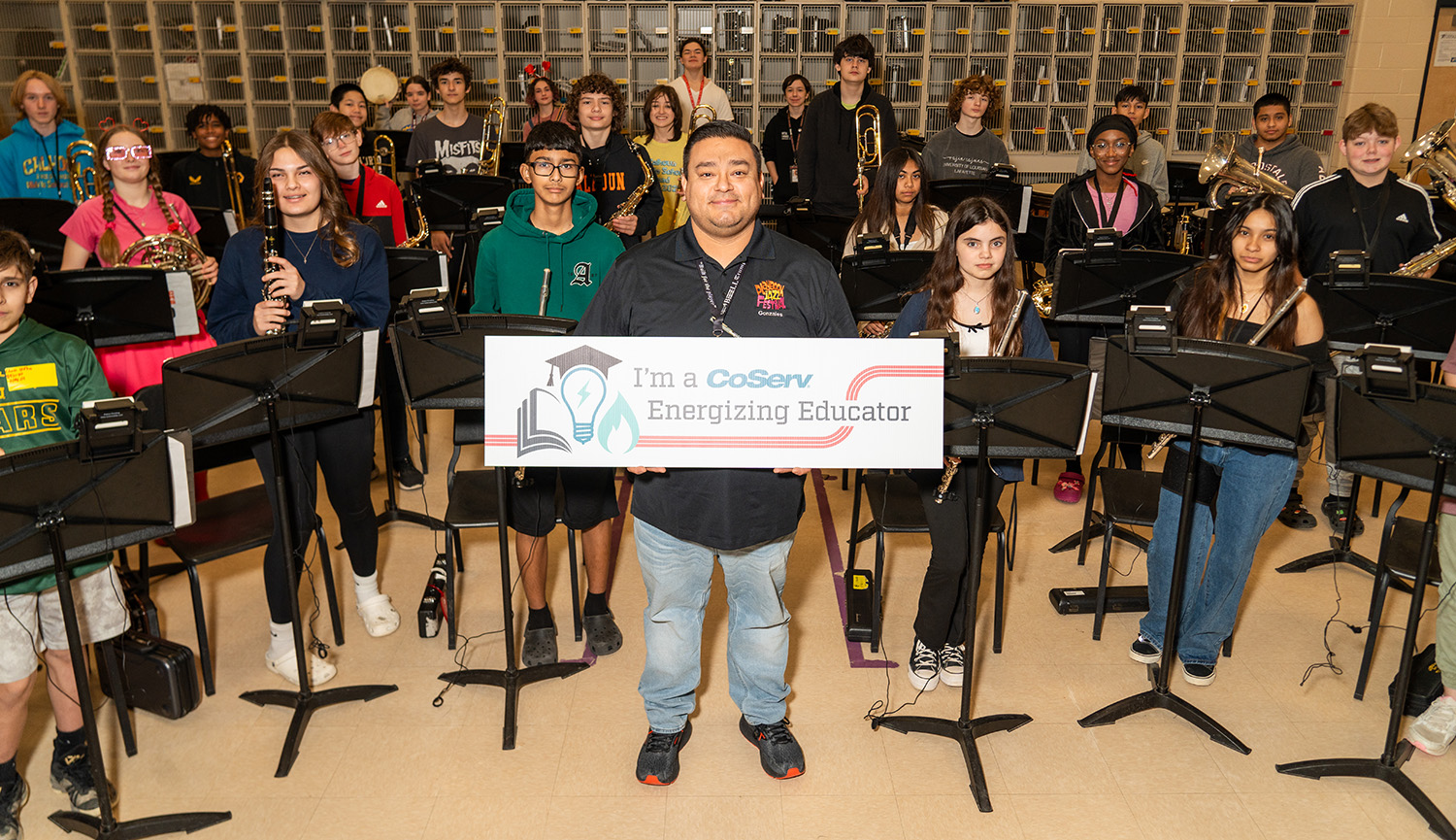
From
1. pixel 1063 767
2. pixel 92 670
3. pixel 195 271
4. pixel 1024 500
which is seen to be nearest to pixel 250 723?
pixel 92 670

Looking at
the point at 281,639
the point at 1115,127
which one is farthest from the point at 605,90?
the point at 281,639

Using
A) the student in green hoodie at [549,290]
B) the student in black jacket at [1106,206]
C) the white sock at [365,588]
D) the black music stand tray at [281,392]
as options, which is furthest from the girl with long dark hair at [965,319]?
the white sock at [365,588]

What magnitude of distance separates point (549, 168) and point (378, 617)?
5.72ft

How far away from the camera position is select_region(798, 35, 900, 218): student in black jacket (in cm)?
611

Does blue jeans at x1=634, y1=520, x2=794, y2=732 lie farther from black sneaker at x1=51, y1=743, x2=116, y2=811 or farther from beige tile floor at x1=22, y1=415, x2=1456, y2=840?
black sneaker at x1=51, y1=743, x2=116, y2=811

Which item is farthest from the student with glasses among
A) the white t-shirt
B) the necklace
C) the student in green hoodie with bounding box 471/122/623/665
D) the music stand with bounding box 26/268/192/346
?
the white t-shirt

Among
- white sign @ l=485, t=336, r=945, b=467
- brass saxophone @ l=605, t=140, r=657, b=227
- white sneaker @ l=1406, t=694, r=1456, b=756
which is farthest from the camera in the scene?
brass saxophone @ l=605, t=140, r=657, b=227

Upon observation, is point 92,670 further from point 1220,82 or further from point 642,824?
point 1220,82

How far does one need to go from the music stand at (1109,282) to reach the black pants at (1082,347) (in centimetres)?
38

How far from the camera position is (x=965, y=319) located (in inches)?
120

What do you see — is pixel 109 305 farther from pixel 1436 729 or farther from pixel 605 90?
pixel 1436 729

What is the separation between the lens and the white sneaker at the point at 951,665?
3.20 metres

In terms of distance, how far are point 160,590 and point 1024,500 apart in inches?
151

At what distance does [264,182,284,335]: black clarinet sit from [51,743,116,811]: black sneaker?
130 cm
